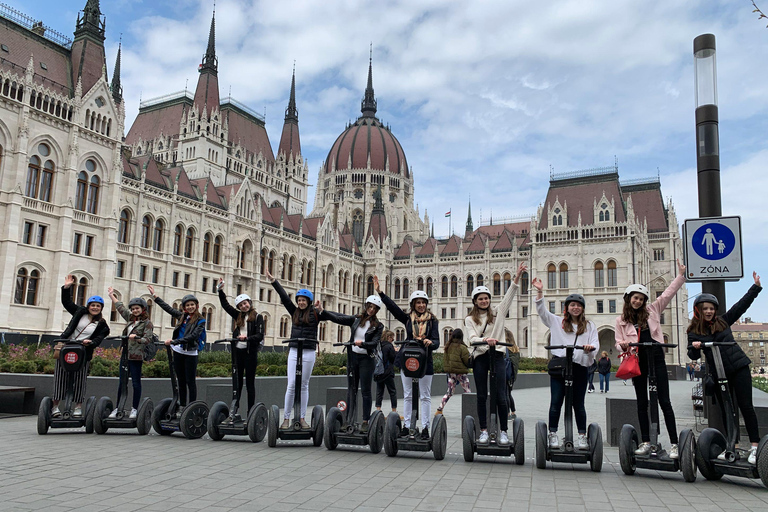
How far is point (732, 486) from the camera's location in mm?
6762

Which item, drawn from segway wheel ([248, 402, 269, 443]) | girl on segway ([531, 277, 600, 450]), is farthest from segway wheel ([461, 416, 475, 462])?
segway wheel ([248, 402, 269, 443])

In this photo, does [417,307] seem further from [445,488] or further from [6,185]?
[6,185]

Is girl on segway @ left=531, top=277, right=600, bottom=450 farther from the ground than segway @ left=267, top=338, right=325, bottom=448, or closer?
farther from the ground

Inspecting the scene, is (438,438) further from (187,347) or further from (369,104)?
(369,104)

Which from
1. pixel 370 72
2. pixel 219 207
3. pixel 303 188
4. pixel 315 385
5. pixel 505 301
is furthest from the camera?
pixel 370 72

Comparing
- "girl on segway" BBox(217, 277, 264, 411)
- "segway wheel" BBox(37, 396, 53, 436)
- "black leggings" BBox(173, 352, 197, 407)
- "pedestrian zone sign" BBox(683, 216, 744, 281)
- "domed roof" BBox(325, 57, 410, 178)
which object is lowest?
"segway wheel" BBox(37, 396, 53, 436)

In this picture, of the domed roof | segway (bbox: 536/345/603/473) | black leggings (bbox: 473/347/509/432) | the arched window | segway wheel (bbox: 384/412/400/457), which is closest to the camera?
segway (bbox: 536/345/603/473)

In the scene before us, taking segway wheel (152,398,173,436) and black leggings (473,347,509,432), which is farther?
segway wheel (152,398,173,436)

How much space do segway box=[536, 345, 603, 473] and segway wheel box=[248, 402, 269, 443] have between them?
4.27 meters

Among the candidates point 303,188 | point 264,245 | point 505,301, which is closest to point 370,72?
point 303,188

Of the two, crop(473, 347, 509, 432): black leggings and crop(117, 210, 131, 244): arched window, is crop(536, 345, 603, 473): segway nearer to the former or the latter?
crop(473, 347, 509, 432): black leggings

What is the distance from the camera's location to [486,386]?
7922 millimetres

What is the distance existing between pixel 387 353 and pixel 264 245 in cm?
4341

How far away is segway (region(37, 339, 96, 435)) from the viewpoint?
9.45m
